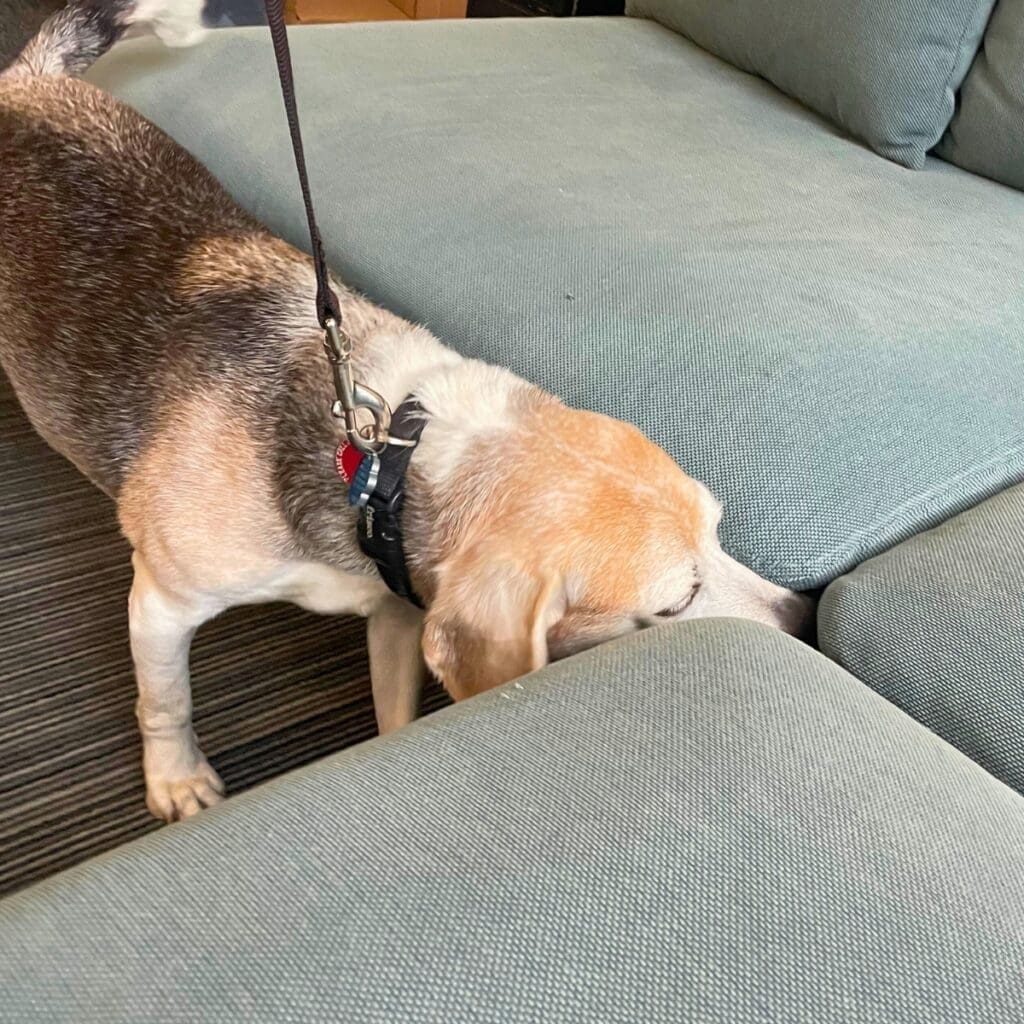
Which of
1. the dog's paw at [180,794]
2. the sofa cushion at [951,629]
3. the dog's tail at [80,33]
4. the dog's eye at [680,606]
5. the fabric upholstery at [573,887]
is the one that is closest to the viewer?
the fabric upholstery at [573,887]

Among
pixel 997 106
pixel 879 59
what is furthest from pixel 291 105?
pixel 997 106

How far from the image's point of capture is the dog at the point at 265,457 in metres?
1.23

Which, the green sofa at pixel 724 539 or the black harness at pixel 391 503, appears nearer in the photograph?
the green sofa at pixel 724 539

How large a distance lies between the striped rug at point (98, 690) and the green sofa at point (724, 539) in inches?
29.3

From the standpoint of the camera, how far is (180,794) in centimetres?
161

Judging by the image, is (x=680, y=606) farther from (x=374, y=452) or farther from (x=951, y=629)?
(x=374, y=452)

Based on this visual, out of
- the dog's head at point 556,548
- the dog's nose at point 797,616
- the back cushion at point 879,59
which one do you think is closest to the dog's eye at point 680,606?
the dog's head at point 556,548

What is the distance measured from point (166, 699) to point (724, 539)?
0.95 metres

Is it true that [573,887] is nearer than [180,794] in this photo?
Yes

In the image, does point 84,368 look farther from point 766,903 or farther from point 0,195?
point 766,903

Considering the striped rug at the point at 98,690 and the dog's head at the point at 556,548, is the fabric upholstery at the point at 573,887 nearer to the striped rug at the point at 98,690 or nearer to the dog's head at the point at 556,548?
the dog's head at the point at 556,548

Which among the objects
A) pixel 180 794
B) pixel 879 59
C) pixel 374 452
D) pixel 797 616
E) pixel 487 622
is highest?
pixel 879 59

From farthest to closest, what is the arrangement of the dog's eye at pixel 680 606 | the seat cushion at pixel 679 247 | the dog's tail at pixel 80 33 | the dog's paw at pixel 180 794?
the dog's tail at pixel 80 33
the dog's paw at pixel 180 794
the seat cushion at pixel 679 247
the dog's eye at pixel 680 606

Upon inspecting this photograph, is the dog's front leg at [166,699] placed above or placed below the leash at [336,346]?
below
